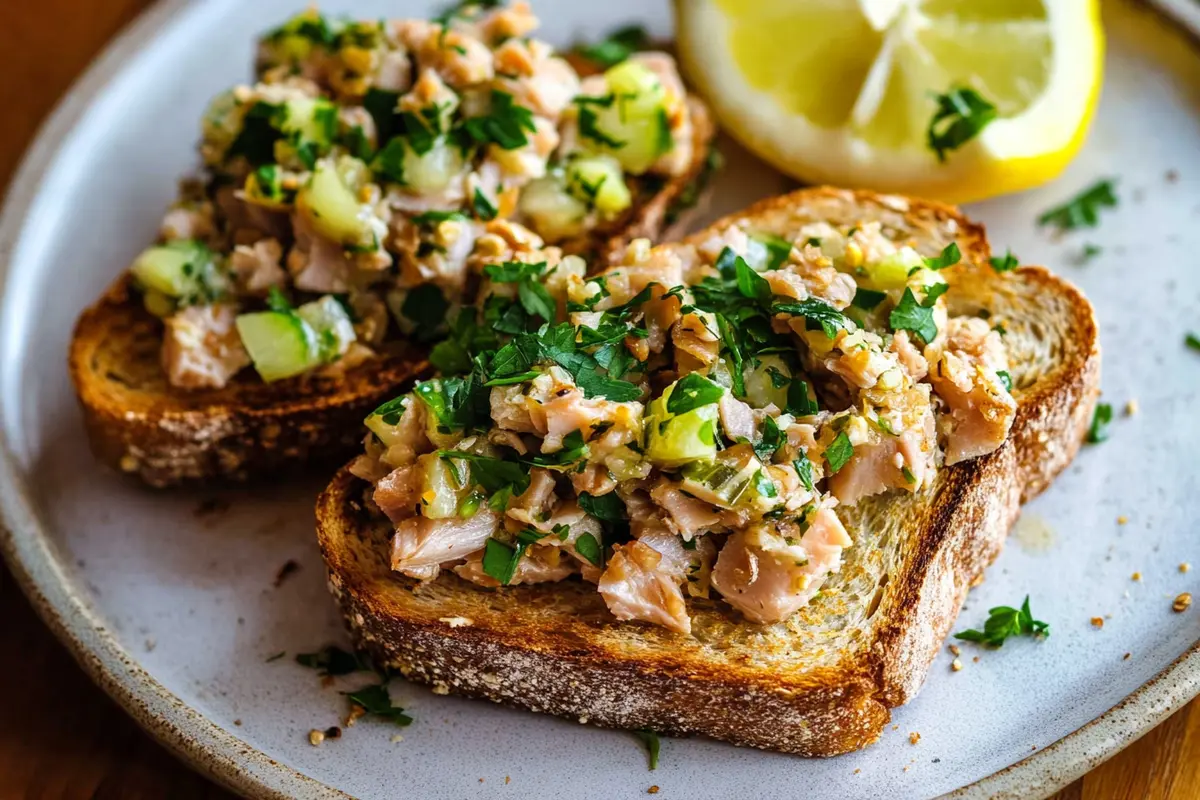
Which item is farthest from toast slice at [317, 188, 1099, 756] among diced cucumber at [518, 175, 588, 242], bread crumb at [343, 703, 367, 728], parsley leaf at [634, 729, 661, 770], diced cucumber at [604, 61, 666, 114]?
diced cucumber at [604, 61, 666, 114]

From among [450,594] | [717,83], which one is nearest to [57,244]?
[450,594]

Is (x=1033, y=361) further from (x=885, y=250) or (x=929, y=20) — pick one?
(x=929, y=20)

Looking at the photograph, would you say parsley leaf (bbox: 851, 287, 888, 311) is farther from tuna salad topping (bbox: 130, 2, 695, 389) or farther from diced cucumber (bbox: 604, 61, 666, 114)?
Answer: diced cucumber (bbox: 604, 61, 666, 114)

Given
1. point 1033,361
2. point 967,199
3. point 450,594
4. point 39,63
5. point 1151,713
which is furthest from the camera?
point 39,63

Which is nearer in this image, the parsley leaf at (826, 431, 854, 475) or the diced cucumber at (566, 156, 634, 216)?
the parsley leaf at (826, 431, 854, 475)

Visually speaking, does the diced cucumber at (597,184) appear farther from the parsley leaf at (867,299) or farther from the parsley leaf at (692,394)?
the parsley leaf at (692,394)

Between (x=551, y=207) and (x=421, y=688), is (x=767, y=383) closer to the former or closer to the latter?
(x=551, y=207)

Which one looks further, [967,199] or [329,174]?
[967,199]
